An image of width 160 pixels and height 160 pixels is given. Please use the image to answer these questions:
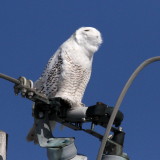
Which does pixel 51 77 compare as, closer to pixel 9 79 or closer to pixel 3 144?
pixel 3 144

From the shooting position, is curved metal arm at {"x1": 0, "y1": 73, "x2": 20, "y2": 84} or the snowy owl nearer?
curved metal arm at {"x1": 0, "y1": 73, "x2": 20, "y2": 84}

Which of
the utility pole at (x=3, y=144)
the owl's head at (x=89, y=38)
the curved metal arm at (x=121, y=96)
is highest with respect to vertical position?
the owl's head at (x=89, y=38)

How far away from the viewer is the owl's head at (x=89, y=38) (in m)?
9.05

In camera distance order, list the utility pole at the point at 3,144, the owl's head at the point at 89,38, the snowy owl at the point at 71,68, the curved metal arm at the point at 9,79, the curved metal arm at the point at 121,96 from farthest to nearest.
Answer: the owl's head at the point at 89,38 < the snowy owl at the point at 71,68 < the utility pole at the point at 3,144 < the curved metal arm at the point at 9,79 < the curved metal arm at the point at 121,96

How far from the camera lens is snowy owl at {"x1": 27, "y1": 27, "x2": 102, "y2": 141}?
27.2 ft

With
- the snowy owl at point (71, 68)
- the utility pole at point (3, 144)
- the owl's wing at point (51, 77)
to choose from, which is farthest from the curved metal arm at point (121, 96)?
the owl's wing at point (51, 77)

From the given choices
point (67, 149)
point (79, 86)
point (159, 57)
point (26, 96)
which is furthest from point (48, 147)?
point (79, 86)

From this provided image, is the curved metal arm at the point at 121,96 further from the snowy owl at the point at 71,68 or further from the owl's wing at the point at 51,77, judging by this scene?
the owl's wing at the point at 51,77

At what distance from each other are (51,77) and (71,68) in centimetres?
38

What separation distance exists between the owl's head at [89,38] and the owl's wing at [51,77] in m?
0.53

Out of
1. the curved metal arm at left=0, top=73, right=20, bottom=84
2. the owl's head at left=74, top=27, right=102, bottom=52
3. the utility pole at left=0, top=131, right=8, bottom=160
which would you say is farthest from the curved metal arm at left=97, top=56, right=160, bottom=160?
the owl's head at left=74, top=27, right=102, bottom=52

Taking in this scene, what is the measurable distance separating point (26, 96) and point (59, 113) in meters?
0.65

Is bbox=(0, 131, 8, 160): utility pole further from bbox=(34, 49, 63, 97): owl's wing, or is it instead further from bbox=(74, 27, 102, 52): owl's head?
bbox=(74, 27, 102, 52): owl's head

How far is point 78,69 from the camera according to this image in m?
8.57
